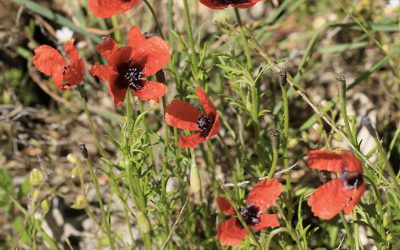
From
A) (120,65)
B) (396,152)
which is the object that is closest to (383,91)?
(396,152)

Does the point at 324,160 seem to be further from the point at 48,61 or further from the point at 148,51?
the point at 48,61

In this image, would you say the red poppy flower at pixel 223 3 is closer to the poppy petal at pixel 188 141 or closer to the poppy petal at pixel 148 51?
the poppy petal at pixel 148 51

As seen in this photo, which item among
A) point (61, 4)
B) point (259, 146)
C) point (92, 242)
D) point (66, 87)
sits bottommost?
point (92, 242)

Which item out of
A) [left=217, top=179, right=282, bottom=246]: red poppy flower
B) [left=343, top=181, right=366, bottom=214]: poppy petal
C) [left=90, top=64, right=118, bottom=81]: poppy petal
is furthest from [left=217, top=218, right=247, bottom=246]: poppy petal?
[left=90, top=64, right=118, bottom=81]: poppy petal

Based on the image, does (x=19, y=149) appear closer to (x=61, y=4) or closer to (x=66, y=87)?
(x=61, y=4)

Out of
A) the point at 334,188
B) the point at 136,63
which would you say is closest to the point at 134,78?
the point at 136,63
